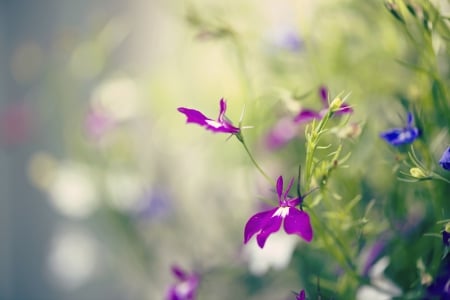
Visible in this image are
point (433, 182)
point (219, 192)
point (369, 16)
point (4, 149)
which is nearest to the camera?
point (433, 182)

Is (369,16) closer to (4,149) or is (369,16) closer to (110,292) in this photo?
(110,292)

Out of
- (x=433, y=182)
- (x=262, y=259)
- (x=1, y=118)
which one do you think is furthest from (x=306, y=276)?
(x=1, y=118)

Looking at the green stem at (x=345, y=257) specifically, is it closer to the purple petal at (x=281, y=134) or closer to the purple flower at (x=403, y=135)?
the purple flower at (x=403, y=135)

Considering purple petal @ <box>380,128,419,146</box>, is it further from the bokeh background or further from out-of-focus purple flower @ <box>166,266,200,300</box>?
out-of-focus purple flower @ <box>166,266,200,300</box>

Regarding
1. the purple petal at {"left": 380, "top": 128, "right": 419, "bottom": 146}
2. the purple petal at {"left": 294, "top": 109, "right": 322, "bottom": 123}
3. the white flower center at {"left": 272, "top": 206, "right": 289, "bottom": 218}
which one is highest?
the purple petal at {"left": 380, "top": 128, "right": 419, "bottom": 146}

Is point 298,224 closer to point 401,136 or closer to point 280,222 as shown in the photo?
point 280,222

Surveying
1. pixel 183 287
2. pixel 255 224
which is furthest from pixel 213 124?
pixel 183 287

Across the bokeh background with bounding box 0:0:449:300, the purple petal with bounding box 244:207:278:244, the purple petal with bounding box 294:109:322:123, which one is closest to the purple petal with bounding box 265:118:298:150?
the bokeh background with bounding box 0:0:449:300
